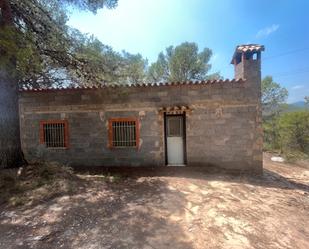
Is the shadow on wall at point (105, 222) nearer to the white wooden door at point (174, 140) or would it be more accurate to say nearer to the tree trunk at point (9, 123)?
the tree trunk at point (9, 123)

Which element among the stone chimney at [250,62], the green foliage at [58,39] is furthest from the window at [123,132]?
the stone chimney at [250,62]

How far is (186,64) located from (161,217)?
56.1 feet

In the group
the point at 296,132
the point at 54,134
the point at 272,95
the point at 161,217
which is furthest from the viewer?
the point at 272,95

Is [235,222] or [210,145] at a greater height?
[210,145]

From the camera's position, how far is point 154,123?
8023mm

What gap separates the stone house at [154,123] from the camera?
7758 millimetres

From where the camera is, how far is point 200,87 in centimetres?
786

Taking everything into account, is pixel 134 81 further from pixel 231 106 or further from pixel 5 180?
pixel 5 180

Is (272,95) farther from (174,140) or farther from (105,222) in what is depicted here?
(105,222)

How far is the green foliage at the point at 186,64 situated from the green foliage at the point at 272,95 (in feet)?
13.4

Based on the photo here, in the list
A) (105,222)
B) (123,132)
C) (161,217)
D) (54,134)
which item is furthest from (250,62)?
(54,134)

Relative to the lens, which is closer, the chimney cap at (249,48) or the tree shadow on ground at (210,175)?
the tree shadow on ground at (210,175)

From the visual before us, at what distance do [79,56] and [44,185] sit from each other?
152 inches

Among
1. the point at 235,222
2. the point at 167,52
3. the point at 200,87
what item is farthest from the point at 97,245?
the point at 167,52
